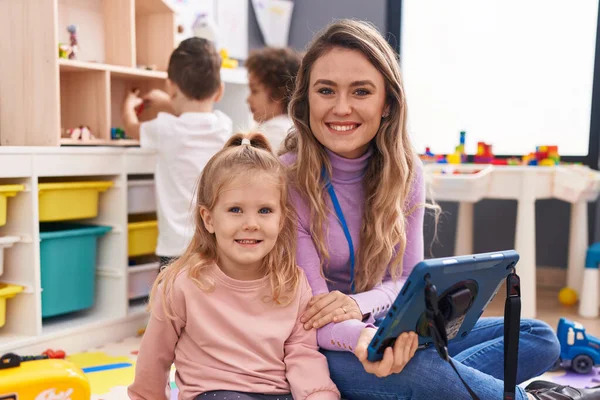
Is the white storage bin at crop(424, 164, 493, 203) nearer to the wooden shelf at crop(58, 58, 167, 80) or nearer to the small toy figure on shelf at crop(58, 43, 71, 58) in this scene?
the wooden shelf at crop(58, 58, 167, 80)

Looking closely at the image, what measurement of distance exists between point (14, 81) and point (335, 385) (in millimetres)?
1383

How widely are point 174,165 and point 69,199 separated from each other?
1.11ft

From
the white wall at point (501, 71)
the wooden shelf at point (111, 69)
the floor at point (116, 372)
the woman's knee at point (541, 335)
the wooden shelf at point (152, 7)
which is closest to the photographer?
the woman's knee at point (541, 335)

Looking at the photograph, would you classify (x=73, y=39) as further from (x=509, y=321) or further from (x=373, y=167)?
(x=509, y=321)

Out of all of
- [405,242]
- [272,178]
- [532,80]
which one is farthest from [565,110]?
[272,178]

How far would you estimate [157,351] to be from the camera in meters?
1.14

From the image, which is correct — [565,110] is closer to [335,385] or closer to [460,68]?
[460,68]

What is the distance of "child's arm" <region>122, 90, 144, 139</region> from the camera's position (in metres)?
2.26

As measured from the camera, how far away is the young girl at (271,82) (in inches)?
85.4

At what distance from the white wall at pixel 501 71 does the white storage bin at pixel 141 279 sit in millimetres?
1654

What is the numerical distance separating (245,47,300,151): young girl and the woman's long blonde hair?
851 millimetres

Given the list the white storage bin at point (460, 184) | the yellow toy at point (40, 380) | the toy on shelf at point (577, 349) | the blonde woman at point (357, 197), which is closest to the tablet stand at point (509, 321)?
the blonde woman at point (357, 197)

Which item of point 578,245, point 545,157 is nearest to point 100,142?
point 545,157

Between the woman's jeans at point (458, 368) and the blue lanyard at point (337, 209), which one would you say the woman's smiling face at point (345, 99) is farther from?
the woman's jeans at point (458, 368)
